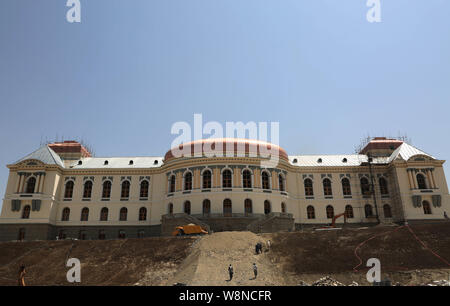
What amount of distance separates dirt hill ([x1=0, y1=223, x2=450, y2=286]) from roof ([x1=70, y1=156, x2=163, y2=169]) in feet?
53.1

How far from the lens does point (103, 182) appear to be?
46.8 m

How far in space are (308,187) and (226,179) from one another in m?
12.5

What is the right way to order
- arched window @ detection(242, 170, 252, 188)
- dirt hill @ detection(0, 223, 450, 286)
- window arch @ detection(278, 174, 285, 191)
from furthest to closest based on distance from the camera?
window arch @ detection(278, 174, 285, 191)
arched window @ detection(242, 170, 252, 188)
dirt hill @ detection(0, 223, 450, 286)

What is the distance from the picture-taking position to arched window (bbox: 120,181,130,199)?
46388 mm

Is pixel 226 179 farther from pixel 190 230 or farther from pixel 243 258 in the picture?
pixel 243 258

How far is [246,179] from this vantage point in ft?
134

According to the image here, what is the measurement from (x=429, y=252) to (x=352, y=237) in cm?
596

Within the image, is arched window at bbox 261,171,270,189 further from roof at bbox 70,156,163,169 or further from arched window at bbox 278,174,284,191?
roof at bbox 70,156,163,169

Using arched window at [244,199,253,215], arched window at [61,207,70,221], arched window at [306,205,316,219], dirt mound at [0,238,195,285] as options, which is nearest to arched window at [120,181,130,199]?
arched window at [61,207,70,221]

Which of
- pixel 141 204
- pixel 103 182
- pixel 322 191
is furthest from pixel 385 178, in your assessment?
pixel 103 182

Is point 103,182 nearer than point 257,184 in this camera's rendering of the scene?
No

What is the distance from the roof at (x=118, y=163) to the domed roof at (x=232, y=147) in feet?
22.8

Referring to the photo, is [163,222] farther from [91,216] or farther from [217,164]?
[91,216]

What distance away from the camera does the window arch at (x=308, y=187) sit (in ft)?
150
